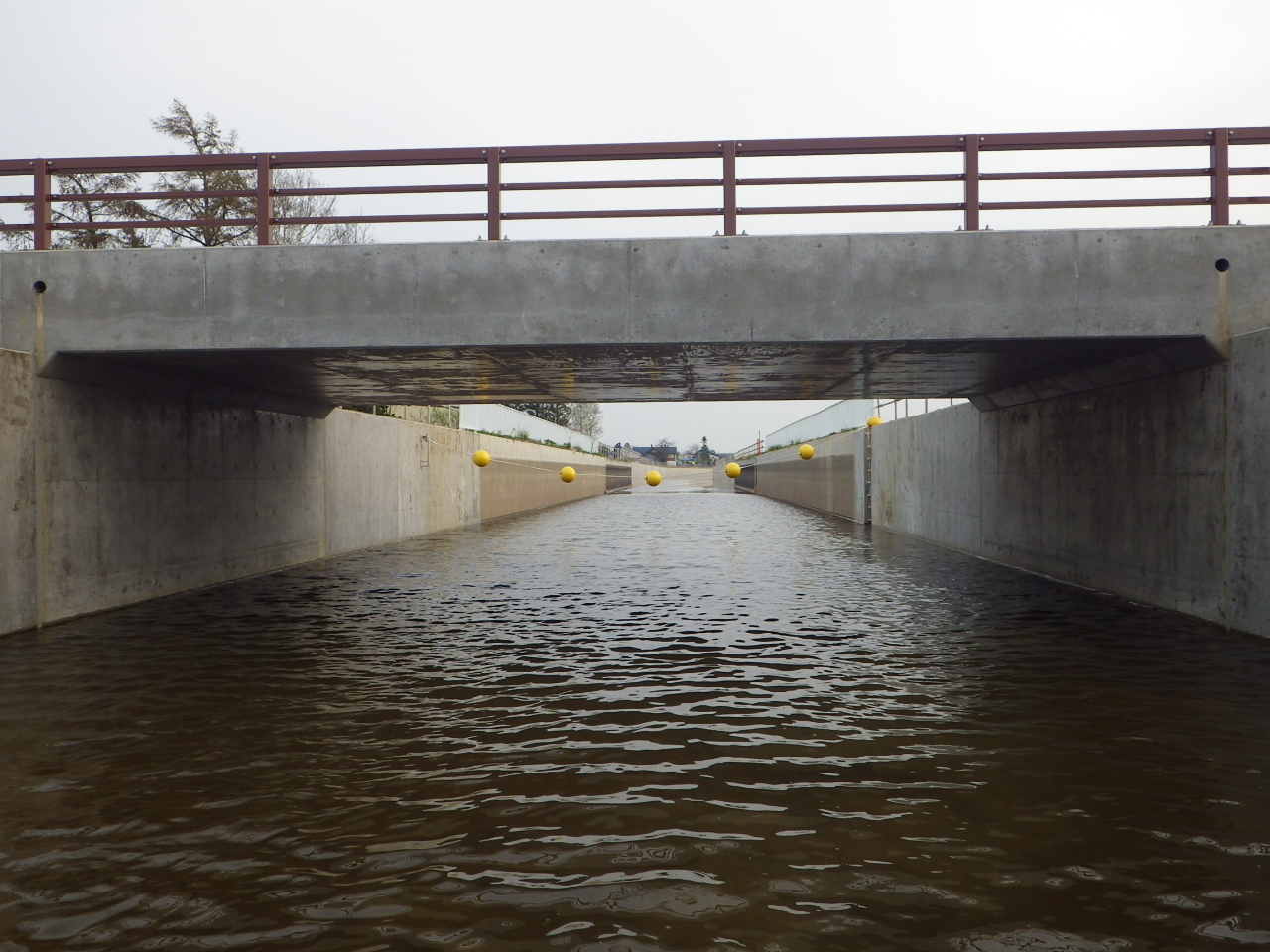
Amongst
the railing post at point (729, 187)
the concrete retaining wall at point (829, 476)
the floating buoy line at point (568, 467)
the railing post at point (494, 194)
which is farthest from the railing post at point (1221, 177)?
the concrete retaining wall at point (829, 476)

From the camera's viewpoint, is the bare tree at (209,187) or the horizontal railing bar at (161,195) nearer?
the horizontal railing bar at (161,195)

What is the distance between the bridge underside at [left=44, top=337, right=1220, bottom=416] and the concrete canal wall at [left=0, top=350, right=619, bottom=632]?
20.0 inches

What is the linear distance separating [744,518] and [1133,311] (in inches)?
1003

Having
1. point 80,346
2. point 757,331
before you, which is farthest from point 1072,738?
point 80,346

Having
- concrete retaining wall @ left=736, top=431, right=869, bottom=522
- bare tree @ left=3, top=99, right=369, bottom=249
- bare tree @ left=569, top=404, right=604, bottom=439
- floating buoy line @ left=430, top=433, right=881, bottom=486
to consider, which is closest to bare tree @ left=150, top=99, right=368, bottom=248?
bare tree @ left=3, top=99, right=369, bottom=249

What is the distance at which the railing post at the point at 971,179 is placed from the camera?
10734mm

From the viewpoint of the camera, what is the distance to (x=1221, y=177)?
10.6 metres

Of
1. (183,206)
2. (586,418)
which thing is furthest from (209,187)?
(586,418)

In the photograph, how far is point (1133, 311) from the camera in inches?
404

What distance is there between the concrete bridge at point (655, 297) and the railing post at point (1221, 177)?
0.49m

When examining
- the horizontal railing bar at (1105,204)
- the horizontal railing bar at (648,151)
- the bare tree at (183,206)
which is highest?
the bare tree at (183,206)

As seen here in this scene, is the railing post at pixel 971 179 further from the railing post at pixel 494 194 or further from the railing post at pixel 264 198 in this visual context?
the railing post at pixel 264 198

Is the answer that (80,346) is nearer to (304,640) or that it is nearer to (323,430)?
(304,640)

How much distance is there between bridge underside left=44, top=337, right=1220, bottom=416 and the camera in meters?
11.3
